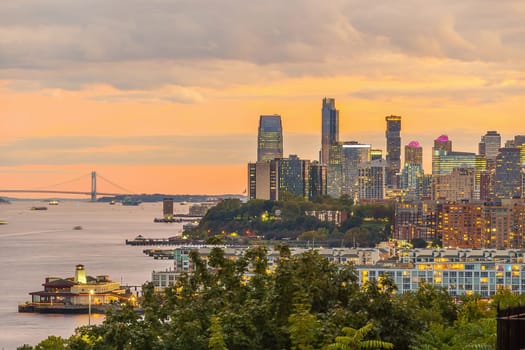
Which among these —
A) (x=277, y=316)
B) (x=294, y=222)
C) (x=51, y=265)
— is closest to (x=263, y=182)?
(x=294, y=222)

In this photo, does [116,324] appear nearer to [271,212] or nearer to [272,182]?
[271,212]

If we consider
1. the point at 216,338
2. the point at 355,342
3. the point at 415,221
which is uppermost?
the point at 415,221

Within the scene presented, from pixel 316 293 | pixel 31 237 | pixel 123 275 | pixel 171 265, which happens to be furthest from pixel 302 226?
pixel 316 293

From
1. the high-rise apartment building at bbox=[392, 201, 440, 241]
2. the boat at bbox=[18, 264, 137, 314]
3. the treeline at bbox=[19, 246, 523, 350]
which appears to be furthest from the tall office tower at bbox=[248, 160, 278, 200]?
the treeline at bbox=[19, 246, 523, 350]

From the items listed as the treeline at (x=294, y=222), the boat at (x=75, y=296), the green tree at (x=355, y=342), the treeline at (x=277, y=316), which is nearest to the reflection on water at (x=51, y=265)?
the boat at (x=75, y=296)

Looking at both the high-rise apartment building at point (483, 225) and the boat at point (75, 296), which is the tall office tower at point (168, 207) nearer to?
the high-rise apartment building at point (483, 225)

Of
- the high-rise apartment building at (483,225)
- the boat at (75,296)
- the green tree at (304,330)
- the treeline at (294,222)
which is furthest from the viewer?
the treeline at (294,222)

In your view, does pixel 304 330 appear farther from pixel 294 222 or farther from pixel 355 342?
pixel 294 222
